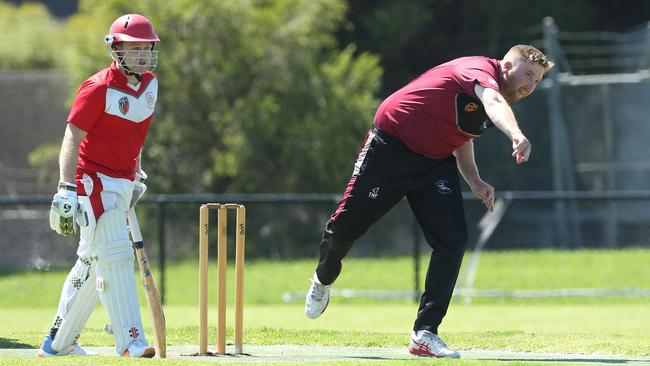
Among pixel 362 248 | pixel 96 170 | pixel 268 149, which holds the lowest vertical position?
pixel 362 248

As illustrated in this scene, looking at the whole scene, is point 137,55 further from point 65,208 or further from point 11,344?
point 11,344

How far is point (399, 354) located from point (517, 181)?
12.9 metres

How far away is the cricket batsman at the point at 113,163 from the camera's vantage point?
7133mm

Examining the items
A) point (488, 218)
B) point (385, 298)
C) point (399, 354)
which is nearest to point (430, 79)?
point (399, 354)

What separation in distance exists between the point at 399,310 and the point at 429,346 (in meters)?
6.36

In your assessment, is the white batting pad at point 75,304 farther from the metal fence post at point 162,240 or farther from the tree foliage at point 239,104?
the tree foliage at point 239,104

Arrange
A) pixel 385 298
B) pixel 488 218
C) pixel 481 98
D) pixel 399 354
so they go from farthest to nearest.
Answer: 1. pixel 488 218
2. pixel 385 298
3. pixel 399 354
4. pixel 481 98

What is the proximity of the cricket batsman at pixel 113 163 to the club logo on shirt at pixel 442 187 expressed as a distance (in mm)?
1790

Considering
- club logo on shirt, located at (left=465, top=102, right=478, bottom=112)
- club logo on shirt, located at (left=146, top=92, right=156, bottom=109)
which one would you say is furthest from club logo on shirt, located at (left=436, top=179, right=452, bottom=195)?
club logo on shirt, located at (left=146, top=92, right=156, bottom=109)

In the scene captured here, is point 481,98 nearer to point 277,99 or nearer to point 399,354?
point 399,354

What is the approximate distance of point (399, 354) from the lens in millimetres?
8016

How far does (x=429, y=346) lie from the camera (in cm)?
755

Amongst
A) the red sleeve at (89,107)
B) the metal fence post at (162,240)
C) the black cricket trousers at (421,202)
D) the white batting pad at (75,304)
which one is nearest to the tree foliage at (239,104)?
the metal fence post at (162,240)

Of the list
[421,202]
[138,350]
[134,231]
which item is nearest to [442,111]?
[421,202]
